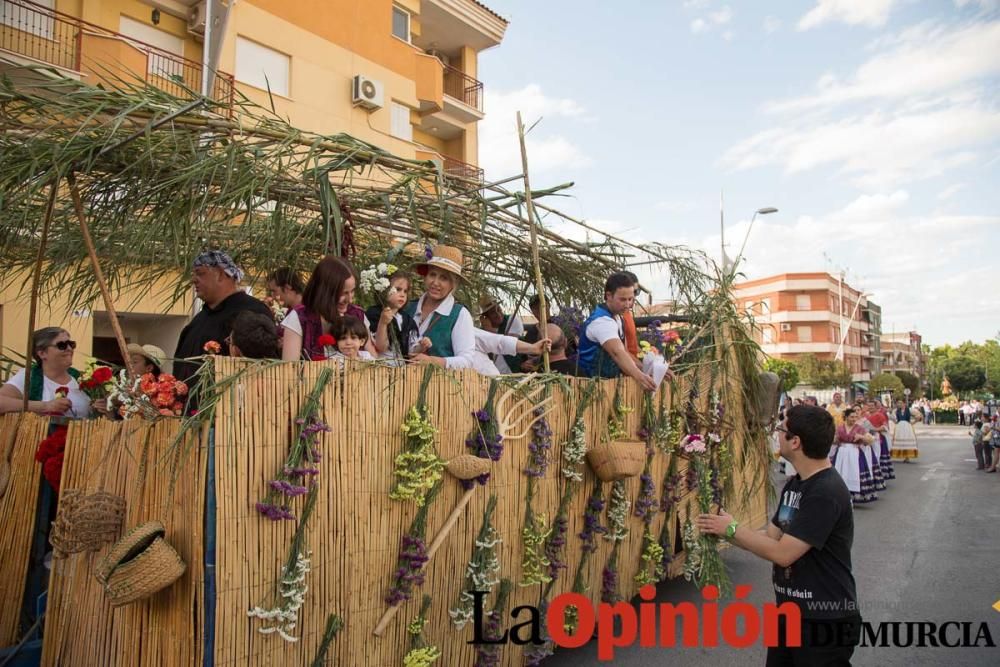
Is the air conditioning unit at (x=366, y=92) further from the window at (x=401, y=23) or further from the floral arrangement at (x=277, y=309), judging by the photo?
the floral arrangement at (x=277, y=309)

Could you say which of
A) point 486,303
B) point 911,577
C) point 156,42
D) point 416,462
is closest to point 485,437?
point 416,462

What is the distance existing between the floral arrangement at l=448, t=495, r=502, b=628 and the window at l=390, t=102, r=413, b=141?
16670mm

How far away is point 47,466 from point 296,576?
1530 mm

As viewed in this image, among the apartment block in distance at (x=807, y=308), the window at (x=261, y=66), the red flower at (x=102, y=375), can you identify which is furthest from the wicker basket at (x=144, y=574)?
the apartment block in distance at (x=807, y=308)

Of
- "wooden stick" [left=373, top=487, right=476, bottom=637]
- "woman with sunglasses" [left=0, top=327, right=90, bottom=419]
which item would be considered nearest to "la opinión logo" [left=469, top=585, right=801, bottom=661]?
"wooden stick" [left=373, top=487, right=476, bottom=637]

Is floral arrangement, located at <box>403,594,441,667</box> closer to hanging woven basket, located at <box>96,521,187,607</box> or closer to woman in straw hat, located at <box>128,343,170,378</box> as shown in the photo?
hanging woven basket, located at <box>96,521,187,607</box>

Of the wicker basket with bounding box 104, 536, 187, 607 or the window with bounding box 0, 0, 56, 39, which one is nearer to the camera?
the wicker basket with bounding box 104, 536, 187, 607

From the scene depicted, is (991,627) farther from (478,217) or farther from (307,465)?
(307,465)

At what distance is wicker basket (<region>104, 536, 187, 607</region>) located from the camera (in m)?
2.45

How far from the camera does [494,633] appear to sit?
12.5 ft

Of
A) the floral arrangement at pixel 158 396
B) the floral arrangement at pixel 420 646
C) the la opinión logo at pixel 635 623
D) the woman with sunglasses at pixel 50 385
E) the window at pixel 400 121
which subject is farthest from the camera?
the window at pixel 400 121

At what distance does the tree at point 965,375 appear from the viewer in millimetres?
67188

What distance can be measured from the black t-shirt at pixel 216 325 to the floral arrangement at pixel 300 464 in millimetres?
1114

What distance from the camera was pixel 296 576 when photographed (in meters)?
2.80
